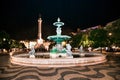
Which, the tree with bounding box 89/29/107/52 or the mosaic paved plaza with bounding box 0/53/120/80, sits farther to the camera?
the tree with bounding box 89/29/107/52

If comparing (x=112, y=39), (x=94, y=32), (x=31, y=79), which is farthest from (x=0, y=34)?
(x=31, y=79)

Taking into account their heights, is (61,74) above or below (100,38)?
below

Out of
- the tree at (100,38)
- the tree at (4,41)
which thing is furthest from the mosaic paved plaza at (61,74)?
the tree at (4,41)

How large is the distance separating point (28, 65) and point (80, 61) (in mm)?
5603

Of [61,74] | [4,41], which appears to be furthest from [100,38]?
[61,74]

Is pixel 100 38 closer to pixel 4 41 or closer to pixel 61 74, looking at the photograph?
pixel 4 41

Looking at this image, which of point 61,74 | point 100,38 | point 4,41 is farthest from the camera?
point 4,41

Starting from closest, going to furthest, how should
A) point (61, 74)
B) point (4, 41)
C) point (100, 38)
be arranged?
point (61, 74) < point (100, 38) < point (4, 41)

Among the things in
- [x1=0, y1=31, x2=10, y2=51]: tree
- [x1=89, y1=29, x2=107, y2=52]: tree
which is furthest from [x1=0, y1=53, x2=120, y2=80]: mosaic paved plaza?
[x1=0, y1=31, x2=10, y2=51]: tree

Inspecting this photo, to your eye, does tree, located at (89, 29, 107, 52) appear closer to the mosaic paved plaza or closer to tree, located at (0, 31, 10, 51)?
tree, located at (0, 31, 10, 51)

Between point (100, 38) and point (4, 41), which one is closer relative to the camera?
point (100, 38)

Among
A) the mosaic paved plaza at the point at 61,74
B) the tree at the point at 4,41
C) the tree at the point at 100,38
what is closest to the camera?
the mosaic paved plaza at the point at 61,74

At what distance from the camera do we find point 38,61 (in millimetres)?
18906

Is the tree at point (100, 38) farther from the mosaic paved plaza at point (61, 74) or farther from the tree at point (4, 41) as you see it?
the mosaic paved plaza at point (61, 74)
